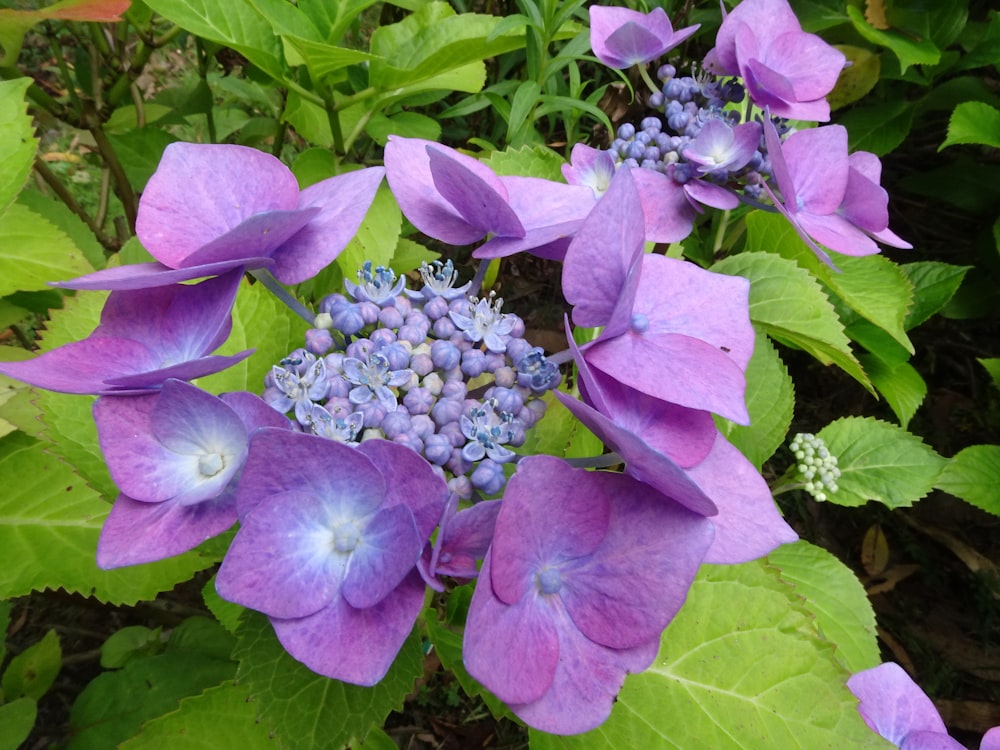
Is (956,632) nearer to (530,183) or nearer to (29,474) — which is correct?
(530,183)

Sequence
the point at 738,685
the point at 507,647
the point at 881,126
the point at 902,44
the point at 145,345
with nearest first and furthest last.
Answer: the point at 507,647 < the point at 145,345 < the point at 738,685 < the point at 902,44 < the point at 881,126

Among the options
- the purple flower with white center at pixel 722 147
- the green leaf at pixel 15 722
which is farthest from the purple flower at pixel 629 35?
the green leaf at pixel 15 722

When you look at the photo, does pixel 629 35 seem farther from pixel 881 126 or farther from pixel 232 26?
pixel 881 126

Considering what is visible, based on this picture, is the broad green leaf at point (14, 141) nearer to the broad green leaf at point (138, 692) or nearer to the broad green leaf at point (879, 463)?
the broad green leaf at point (138, 692)

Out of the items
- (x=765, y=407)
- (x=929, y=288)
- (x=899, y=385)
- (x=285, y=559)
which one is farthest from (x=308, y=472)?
(x=929, y=288)

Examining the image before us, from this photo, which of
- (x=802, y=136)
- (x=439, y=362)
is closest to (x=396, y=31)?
(x=802, y=136)
